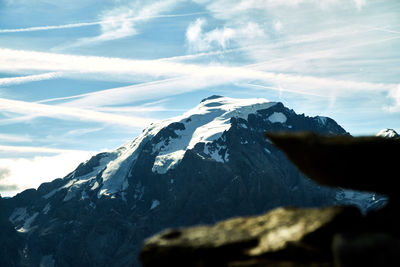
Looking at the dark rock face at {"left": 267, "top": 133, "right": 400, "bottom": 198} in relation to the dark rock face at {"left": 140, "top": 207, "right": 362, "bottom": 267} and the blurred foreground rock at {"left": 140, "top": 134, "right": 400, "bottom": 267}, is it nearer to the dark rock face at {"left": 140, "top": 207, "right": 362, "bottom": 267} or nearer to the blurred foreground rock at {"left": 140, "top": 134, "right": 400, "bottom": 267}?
the blurred foreground rock at {"left": 140, "top": 134, "right": 400, "bottom": 267}

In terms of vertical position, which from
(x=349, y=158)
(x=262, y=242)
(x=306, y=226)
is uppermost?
(x=349, y=158)

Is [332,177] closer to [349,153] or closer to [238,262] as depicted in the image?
[349,153]

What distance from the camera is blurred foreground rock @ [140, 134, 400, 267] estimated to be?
18.2 m

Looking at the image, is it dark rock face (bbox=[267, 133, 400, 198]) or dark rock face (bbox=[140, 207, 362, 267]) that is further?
dark rock face (bbox=[267, 133, 400, 198])

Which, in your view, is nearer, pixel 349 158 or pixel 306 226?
pixel 306 226

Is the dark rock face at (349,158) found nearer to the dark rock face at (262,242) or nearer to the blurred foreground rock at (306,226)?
the blurred foreground rock at (306,226)

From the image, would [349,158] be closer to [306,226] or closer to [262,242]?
[306,226]

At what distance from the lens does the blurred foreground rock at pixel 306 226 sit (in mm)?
18172

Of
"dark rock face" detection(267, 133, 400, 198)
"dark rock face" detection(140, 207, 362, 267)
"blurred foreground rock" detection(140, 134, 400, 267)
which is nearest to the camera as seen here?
"dark rock face" detection(140, 207, 362, 267)

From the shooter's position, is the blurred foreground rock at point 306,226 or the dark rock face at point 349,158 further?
the dark rock face at point 349,158

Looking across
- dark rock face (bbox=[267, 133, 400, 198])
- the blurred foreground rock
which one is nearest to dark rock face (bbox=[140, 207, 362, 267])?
the blurred foreground rock

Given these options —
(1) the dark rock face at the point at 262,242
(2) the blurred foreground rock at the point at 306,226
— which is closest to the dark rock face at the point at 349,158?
(2) the blurred foreground rock at the point at 306,226

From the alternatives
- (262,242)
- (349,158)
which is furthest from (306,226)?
(349,158)

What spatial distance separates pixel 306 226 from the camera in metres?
18.9
